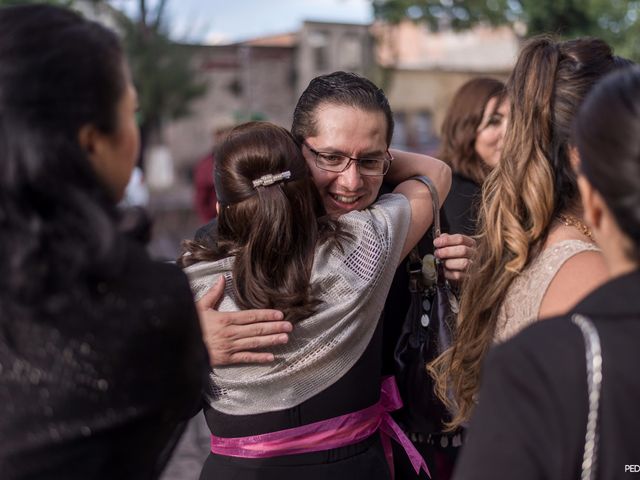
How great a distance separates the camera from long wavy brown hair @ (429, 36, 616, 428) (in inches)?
67.1

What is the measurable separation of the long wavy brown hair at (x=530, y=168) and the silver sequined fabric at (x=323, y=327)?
0.25 meters

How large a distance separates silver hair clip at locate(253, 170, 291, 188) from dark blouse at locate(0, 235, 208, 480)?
0.66 metres

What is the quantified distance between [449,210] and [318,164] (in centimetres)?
109

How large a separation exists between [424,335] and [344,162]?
57 cm

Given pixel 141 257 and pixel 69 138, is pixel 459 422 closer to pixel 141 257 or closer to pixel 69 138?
pixel 141 257

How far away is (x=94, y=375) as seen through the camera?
113 centimetres

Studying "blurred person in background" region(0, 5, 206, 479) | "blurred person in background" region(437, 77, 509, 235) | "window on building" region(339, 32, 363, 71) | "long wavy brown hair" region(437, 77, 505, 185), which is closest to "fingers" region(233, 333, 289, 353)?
"blurred person in background" region(0, 5, 206, 479)

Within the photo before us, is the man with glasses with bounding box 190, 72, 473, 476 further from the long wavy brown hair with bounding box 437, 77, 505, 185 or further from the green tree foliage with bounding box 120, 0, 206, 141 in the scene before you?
the green tree foliage with bounding box 120, 0, 206, 141

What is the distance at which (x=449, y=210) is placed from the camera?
3.11 m

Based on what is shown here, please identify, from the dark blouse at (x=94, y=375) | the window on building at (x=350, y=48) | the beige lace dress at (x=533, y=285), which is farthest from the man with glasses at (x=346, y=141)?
the window on building at (x=350, y=48)

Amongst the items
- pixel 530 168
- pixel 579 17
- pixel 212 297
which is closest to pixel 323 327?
pixel 212 297

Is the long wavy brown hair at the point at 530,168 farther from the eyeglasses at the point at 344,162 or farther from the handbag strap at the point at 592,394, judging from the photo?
the handbag strap at the point at 592,394

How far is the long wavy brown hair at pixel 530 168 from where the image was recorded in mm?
1705

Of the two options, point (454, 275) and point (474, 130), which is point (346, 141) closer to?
point (454, 275)
